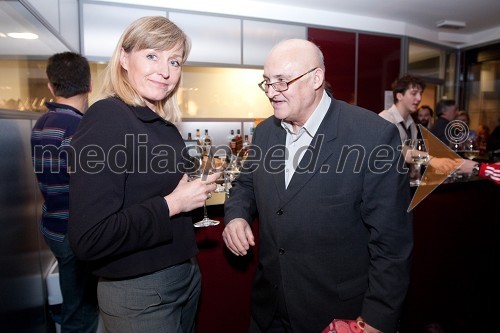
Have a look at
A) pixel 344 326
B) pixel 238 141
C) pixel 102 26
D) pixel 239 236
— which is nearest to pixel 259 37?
pixel 238 141

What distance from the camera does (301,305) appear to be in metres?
1.13

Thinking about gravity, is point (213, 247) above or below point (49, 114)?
below

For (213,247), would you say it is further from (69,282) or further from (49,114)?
(49,114)

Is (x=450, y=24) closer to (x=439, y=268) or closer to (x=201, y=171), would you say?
(x=439, y=268)

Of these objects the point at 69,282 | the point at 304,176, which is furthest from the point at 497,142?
the point at 69,282

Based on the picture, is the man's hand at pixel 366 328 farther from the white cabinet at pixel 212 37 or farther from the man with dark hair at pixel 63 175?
the white cabinet at pixel 212 37

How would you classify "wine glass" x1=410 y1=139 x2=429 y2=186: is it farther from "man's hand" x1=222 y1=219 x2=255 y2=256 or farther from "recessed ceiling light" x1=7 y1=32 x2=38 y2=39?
"recessed ceiling light" x1=7 y1=32 x2=38 y2=39

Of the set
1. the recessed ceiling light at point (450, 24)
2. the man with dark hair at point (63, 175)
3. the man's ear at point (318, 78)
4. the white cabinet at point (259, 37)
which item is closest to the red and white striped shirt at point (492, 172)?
the man's ear at point (318, 78)

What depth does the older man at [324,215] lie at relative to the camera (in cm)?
101

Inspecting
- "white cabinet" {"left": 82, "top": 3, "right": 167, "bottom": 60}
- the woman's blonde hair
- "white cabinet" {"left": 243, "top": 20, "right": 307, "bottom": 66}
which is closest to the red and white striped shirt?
the woman's blonde hair

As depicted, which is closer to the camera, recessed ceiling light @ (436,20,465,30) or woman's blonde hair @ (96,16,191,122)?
woman's blonde hair @ (96,16,191,122)

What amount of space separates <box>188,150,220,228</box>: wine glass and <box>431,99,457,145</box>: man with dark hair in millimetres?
2840

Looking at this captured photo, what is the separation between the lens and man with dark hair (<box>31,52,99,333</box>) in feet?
5.62

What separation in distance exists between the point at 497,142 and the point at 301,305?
579 cm
